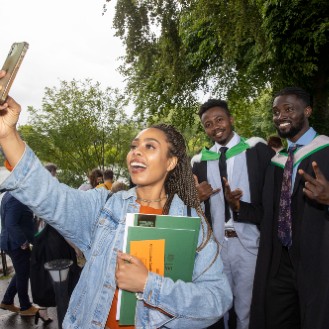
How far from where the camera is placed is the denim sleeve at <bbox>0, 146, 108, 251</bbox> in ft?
4.53

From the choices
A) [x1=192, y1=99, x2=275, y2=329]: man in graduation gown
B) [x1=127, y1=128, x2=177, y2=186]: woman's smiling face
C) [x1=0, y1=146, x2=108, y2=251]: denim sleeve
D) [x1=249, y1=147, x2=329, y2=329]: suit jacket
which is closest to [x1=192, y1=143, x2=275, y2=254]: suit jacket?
[x1=192, y1=99, x2=275, y2=329]: man in graduation gown

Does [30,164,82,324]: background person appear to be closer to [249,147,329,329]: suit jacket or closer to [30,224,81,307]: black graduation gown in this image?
[30,224,81,307]: black graduation gown

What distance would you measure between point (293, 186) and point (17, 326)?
4078 mm

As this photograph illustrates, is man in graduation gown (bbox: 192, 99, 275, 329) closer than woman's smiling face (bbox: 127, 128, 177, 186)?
No

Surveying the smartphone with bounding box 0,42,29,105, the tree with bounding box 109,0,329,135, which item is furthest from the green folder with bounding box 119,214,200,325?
the tree with bounding box 109,0,329,135

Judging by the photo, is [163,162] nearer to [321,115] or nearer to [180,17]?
[180,17]

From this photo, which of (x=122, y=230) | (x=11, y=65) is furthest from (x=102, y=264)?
(x=11, y=65)

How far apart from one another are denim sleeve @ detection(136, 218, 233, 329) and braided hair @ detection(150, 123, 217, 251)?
0.33 meters

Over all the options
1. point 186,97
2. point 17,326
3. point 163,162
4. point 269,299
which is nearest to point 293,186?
point 269,299

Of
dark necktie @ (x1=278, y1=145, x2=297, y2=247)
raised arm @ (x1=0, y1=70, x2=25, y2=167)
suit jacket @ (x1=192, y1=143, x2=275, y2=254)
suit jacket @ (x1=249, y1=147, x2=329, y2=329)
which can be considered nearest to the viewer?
raised arm @ (x1=0, y1=70, x2=25, y2=167)

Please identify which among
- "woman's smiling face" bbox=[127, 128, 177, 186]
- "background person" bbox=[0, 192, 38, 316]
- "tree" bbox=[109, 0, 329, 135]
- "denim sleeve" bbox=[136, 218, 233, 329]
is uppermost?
"tree" bbox=[109, 0, 329, 135]

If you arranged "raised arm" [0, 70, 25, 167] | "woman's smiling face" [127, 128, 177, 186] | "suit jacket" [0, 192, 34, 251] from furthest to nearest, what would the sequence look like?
"suit jacket" [0, 192, 34, 251]
"woman's smiling face" [127, 128, 177, 186]
"raised arm" [0, 70, 25, 167]

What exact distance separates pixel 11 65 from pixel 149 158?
84cm

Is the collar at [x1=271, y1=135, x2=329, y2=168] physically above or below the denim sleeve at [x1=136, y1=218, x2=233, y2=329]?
above
